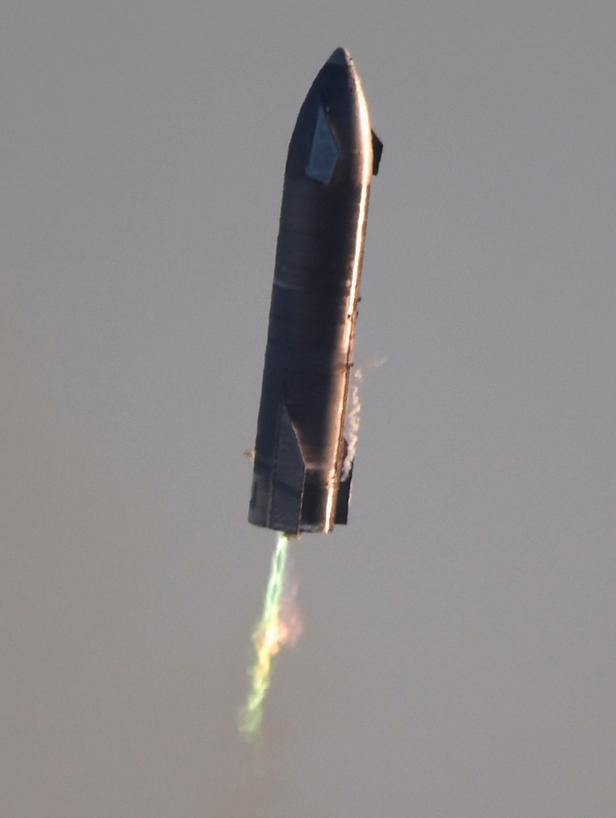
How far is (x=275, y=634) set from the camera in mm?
107250

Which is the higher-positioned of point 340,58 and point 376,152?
point 340,58

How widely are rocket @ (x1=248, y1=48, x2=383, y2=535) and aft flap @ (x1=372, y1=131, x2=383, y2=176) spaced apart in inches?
1.3

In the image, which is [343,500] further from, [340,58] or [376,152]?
[340,58]

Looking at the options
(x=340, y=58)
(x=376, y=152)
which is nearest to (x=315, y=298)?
(x=376, y=152)

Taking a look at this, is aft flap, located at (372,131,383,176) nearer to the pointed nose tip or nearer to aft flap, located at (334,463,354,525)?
the pointed nose tip

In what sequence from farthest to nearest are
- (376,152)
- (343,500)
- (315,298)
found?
(343,500), (376,152), (315,298)

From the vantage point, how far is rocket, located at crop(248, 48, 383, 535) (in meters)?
94.1

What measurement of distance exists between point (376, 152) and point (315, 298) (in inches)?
216

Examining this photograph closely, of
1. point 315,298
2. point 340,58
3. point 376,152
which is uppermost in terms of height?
point 340,58

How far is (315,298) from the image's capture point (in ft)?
311

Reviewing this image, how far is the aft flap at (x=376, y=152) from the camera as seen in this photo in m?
95.3

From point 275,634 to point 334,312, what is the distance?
56.5 feet

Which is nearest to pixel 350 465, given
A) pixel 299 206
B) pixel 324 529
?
pixel 324 529

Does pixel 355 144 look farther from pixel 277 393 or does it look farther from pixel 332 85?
pixel 277 393
